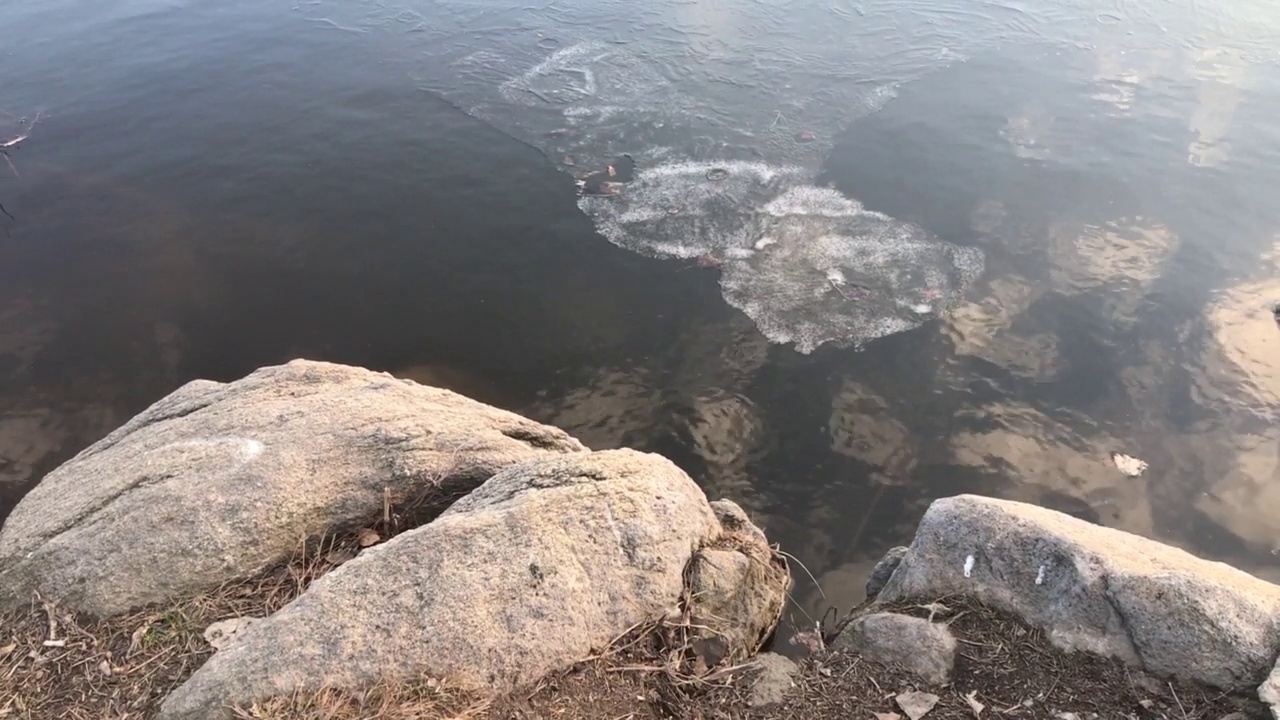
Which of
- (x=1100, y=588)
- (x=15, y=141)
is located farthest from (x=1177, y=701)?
(x=15, y=141)

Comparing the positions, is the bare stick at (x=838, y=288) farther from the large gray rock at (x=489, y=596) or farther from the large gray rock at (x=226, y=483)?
the large gray rock at (x=489, y=596)

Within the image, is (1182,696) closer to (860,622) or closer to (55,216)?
(860,622)

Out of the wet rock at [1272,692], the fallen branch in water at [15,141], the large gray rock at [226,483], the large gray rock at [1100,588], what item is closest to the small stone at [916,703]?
the large gray rock at [1100,588]

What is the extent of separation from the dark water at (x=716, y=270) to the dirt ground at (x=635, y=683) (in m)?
2.92

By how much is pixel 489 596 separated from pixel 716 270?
23.7 ft

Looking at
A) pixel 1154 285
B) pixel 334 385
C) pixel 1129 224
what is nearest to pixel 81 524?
pixel 334 385

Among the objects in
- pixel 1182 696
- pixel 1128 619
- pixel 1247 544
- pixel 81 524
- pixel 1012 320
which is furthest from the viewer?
pixel 1012 320

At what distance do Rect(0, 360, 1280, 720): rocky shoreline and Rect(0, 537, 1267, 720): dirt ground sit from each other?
1 centimetres

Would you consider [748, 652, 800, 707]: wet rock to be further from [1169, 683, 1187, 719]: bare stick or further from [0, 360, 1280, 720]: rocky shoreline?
[1169, 683, 1187, 719]: bare stick

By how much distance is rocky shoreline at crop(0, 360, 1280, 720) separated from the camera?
147 inches

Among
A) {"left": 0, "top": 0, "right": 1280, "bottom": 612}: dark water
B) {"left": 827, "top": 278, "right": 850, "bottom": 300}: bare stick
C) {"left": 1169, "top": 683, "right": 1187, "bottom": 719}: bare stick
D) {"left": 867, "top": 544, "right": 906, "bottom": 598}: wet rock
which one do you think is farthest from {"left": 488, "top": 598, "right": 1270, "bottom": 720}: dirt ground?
{"left": 827, "top": 278, "right": 850, "bottom": 300}: bare stick

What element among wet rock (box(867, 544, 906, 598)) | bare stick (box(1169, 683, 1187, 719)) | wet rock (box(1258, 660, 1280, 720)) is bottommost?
wet rock (box(867, 544, 906, 598))

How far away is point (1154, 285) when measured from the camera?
10172 millimetres

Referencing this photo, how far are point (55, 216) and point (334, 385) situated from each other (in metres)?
8.79
